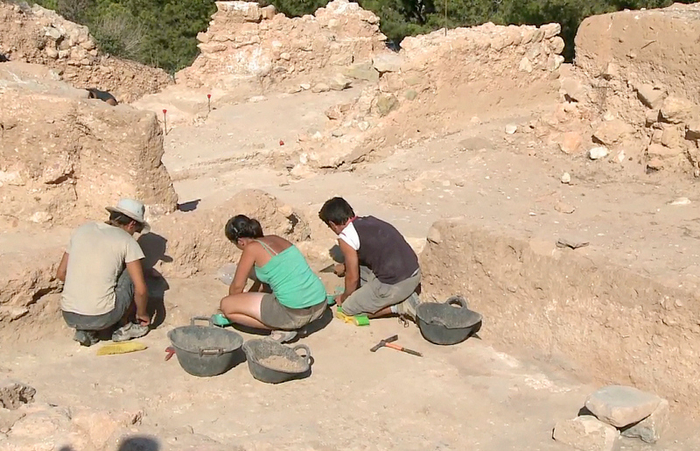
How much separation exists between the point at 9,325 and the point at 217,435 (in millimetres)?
1757

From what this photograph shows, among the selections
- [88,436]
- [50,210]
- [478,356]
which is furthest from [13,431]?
[478,356]

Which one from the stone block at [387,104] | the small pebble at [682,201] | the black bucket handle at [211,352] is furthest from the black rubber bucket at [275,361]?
the stone block at [387,104]

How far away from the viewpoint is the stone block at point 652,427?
15.0 feet

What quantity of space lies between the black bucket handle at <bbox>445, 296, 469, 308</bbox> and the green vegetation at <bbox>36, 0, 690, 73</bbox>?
46.6ft

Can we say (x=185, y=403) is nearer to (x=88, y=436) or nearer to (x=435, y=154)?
(x=88, y=436)

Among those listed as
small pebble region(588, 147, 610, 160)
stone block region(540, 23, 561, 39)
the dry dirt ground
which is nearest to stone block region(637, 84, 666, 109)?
small pebble region(588, 147, 610, 160)

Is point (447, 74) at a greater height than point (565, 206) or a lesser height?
greater

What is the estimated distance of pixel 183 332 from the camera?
5293 mm

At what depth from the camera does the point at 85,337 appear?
17.6 feet

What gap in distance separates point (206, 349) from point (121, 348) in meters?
0.62

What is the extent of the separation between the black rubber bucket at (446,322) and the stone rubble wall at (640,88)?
12.2 feet

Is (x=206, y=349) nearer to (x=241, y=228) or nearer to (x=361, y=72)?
(x=241, y=228)

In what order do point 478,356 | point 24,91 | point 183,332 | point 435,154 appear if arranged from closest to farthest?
point 183,332, point 478,356, point 24,91, point 435,154

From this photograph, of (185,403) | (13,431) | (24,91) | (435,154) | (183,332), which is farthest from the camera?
(435,154)
